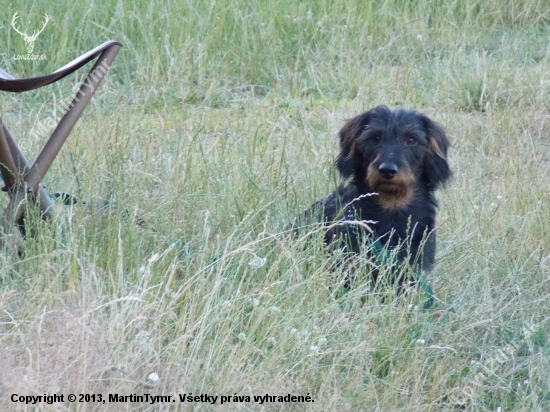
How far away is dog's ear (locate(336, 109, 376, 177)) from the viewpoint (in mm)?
4234

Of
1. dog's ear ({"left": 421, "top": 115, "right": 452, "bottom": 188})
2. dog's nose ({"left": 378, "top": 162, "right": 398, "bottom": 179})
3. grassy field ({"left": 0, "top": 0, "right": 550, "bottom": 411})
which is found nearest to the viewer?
grassy field ({"left": 0, "top": 0, "right": 550, "bottom": 411})

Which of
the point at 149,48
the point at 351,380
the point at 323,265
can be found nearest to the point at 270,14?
the point at 149,48

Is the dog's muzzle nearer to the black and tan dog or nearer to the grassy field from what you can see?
the black and tan dog

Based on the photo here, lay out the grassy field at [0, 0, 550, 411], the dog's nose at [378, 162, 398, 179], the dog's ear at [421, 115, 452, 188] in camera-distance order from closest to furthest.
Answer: the grassy field at [0, 0, 550, 411]
the dog's nose at [378, 162, 398, 179]
the dog's ear at [421, 115, 452, 188]

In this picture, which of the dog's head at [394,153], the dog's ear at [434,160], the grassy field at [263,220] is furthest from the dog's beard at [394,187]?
the grassy field at [263,220]

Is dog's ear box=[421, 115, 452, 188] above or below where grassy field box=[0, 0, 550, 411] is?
above

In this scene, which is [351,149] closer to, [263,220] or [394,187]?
[394,187]

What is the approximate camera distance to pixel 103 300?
10.1 feet

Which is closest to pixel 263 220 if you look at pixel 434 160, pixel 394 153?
pixel 394 153

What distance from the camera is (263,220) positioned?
4059 mm

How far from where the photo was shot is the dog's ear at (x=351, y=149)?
13.9 feet

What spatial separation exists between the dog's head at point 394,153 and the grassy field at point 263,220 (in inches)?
14.3

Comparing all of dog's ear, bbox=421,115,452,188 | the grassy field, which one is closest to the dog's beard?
dog's ear, bbox=421,115,452,188

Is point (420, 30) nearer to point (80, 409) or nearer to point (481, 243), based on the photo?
point (481, 243)
